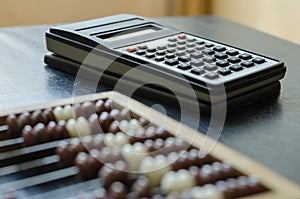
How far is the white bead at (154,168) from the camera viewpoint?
1.72 feet

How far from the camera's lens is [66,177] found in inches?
20.9

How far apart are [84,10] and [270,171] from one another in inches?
63.5

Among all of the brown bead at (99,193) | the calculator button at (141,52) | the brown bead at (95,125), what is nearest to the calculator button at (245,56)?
the calculator button at (141,52)

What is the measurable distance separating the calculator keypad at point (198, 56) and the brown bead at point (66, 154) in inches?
8.1

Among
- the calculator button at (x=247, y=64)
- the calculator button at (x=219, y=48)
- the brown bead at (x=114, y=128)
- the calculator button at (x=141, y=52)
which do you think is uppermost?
the calculator button at (x=141, y=52)

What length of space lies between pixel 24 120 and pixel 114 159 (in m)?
0.13

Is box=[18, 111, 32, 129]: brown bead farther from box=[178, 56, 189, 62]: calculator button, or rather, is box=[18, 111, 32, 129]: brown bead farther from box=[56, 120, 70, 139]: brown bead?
box=[178, 56, 189, 62]: calculator button

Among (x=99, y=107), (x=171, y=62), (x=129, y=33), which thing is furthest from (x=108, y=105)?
(x=129, y=33)

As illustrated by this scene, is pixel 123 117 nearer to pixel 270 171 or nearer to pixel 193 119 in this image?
pixel 193 119

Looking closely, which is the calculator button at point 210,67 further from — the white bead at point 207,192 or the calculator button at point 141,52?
the white bead at point 207,192

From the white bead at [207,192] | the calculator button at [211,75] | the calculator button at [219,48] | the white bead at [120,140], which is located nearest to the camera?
the white bead at [207,192]

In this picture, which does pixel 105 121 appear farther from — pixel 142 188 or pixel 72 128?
pixel 142 188

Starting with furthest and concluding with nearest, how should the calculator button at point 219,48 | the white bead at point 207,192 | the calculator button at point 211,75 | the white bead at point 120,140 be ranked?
1. the calculator button at point 219,48
2. the calculator button at point 211,75
3. the white bead at point 120,140
4. the white bead at point 207,192

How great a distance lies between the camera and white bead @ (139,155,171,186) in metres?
0.53
